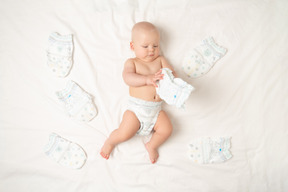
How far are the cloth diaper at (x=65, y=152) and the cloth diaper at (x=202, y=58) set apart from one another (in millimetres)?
853

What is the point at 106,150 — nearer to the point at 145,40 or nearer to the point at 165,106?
the point at 165,106

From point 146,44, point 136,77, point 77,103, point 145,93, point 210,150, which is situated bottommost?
point 210,150

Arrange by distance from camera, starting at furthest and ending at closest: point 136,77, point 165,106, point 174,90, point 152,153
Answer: point 165,106, point 152,153, point 136,77, point 174,90

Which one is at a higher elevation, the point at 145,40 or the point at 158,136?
the point at 145,40

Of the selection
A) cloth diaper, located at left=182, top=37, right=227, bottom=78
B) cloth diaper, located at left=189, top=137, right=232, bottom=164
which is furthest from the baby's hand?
cloth diaper, located at left=189, top=137, right=232, bottom=164

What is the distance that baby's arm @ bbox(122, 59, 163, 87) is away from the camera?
4.19ft

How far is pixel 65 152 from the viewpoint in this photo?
1.46 metres

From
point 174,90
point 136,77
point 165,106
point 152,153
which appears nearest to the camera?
point 174,90

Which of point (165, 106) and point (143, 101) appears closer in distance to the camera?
point (143, 101)

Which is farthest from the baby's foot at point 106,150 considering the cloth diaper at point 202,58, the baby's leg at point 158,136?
the cloth diaper at point 202,58

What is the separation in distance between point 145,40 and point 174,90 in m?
0.36

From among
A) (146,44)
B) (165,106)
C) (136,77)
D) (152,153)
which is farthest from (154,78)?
(152,153)

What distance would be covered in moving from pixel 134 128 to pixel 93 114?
0.97ft

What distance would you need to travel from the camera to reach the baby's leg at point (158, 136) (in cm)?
145
